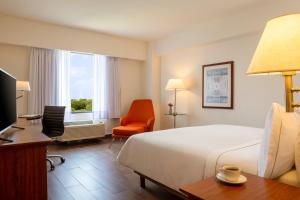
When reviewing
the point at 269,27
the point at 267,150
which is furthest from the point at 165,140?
the point at 269,27

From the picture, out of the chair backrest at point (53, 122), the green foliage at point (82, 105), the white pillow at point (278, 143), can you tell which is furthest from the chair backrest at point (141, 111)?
the white pillow at point (278, 143)

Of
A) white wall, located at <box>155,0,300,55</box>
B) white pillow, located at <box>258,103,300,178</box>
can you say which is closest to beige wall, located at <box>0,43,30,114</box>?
white wall, located at <box>155,0,300,55</box>

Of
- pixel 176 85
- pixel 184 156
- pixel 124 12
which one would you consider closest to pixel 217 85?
pixel 176 85

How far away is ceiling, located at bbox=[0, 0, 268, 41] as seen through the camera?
Result: 332 centimetres

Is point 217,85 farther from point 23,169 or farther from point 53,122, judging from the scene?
point 23,169

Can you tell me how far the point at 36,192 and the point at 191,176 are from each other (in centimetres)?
120

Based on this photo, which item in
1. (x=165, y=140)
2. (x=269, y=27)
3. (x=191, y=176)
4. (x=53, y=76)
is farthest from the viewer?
(x=53, y=76)

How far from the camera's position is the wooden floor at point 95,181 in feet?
7.55

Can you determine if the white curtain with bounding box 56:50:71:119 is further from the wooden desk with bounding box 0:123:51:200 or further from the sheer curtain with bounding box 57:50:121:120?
the wooden desk with bounding box 0:123:51:200

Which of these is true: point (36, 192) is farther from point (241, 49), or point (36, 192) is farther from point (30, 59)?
point (241, 49)

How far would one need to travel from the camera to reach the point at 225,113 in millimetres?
4035

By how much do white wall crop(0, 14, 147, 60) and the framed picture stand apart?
2012 millimetres

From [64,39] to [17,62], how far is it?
1.01m

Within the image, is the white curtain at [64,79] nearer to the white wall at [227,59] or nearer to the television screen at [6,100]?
the white wall at [227,59]
